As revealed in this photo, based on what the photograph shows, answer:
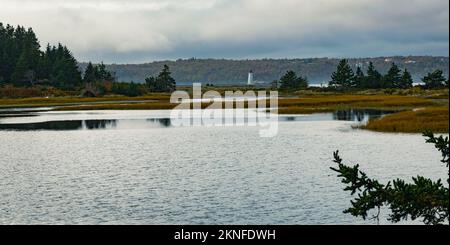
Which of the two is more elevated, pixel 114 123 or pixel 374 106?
pixel 374 106

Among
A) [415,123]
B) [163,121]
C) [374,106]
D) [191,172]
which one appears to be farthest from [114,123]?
[374,106]

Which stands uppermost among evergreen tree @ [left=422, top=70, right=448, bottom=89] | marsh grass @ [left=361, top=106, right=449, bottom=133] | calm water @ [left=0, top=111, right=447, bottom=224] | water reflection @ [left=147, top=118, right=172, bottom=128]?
evergreen tree @ [left=422, top=70, right=448, bottom=89]

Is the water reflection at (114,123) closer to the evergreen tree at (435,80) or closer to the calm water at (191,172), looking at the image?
the calm water at (191,172)

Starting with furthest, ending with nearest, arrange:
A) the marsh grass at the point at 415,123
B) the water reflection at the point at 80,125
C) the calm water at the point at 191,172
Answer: the water reflection at the point at 80,125, the marsh grass at the point at 415,123, the calm water at the point at 191,172

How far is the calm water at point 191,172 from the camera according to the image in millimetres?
32531

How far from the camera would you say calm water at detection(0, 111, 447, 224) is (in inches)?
1281

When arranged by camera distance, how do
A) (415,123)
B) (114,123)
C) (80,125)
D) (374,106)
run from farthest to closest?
(374,106)
(114,123)
(80,125)
(415,123)

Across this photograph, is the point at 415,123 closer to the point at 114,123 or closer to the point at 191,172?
the point at 191,172

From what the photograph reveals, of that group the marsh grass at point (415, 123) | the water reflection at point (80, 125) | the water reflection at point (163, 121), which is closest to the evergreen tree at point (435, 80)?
Answer: the water reflection at point (163, 121)

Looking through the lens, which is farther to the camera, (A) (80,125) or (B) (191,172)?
(A) (80,125)

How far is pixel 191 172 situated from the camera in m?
47.1

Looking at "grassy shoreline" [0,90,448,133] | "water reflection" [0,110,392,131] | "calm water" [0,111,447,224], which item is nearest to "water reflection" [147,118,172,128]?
"water reflection" [0,110,392,131]

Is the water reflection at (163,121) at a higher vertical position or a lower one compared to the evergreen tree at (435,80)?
lower

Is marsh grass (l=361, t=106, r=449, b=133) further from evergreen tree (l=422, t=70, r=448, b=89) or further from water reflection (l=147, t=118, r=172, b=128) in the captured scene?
evergreen tree (l=422, t=70, r=448, b=89)
